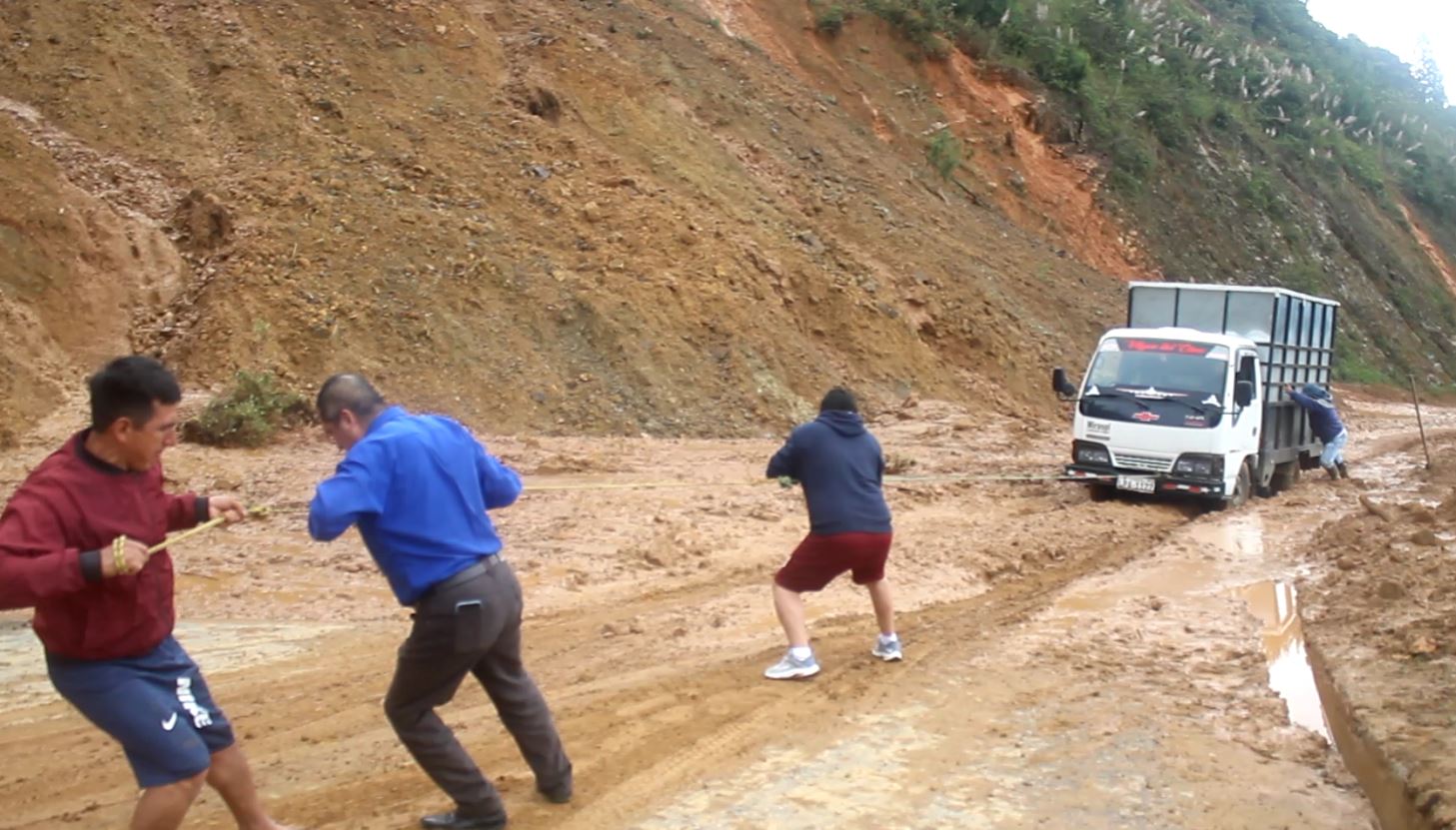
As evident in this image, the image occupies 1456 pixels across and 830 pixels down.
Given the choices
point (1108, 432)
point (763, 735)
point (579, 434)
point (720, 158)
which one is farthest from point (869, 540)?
point (720, 158)

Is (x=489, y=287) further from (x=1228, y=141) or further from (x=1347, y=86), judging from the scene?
(x=1347, y=86)

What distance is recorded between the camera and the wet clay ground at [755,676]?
18.2 ft

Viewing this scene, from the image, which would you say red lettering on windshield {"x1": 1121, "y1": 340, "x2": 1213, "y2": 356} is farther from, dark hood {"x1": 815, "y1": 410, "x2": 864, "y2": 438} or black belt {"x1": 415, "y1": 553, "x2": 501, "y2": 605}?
black belt {"x1": 415, "y1": 553, "x2": 501, "y2": 605}

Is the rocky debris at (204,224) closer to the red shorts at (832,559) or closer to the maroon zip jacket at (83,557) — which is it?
the red shorts at (832,559)

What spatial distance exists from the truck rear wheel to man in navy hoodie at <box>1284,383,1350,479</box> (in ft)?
8.15

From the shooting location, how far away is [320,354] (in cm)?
1678

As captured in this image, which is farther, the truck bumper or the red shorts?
the truck bumper

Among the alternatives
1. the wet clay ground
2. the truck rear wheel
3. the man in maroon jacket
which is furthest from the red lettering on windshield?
the man in maroon jacket

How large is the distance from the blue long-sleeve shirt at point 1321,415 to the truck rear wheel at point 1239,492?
242cm

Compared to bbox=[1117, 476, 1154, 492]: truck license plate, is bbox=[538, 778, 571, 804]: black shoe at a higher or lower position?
higher

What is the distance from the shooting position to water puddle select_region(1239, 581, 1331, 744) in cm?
704

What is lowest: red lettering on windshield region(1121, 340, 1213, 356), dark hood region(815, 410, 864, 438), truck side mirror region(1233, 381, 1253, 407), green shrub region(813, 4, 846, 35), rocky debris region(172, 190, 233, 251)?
truck side mirror region(1233, 381, 1253, 407)

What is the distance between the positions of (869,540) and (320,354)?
11.1m

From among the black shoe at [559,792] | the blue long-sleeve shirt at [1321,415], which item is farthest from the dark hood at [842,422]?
the blue long-sleeve shirt at [1321,415]
